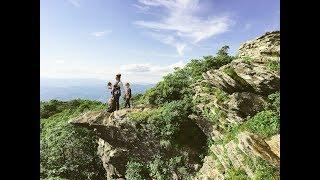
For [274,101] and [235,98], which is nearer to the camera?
[274,101]

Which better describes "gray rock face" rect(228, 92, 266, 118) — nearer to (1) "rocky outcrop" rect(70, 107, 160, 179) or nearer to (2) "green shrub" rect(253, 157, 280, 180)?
(2) "green shrub" rect(253, 157, 280, 180)

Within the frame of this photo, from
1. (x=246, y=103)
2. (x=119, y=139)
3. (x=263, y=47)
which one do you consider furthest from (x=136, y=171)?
(x=263, y=47)

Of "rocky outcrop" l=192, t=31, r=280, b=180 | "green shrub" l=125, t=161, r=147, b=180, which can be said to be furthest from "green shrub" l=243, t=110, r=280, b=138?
"green shrub" l=125, t=161, r=147, b=180

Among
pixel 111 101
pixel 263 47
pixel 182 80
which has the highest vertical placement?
pixel 263 47

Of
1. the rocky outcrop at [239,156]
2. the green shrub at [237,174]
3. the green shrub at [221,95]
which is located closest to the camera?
the rocky outcrop at [239,156]

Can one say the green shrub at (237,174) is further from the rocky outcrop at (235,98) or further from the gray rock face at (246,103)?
the gray rock face at (246,103)

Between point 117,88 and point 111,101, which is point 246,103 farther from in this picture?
point 111,101

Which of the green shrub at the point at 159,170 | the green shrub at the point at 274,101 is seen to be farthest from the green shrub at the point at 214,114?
the green shrub at the point at 159,170

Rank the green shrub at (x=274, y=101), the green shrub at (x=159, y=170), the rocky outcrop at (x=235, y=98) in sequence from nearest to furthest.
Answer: the rocky outcrop at (x=235, y=98) → the green shrub at (x=274, y=101) → the green shrub at (x=159, y=170)

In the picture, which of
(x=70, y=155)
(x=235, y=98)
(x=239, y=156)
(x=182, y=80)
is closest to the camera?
(x=239, y=156)
